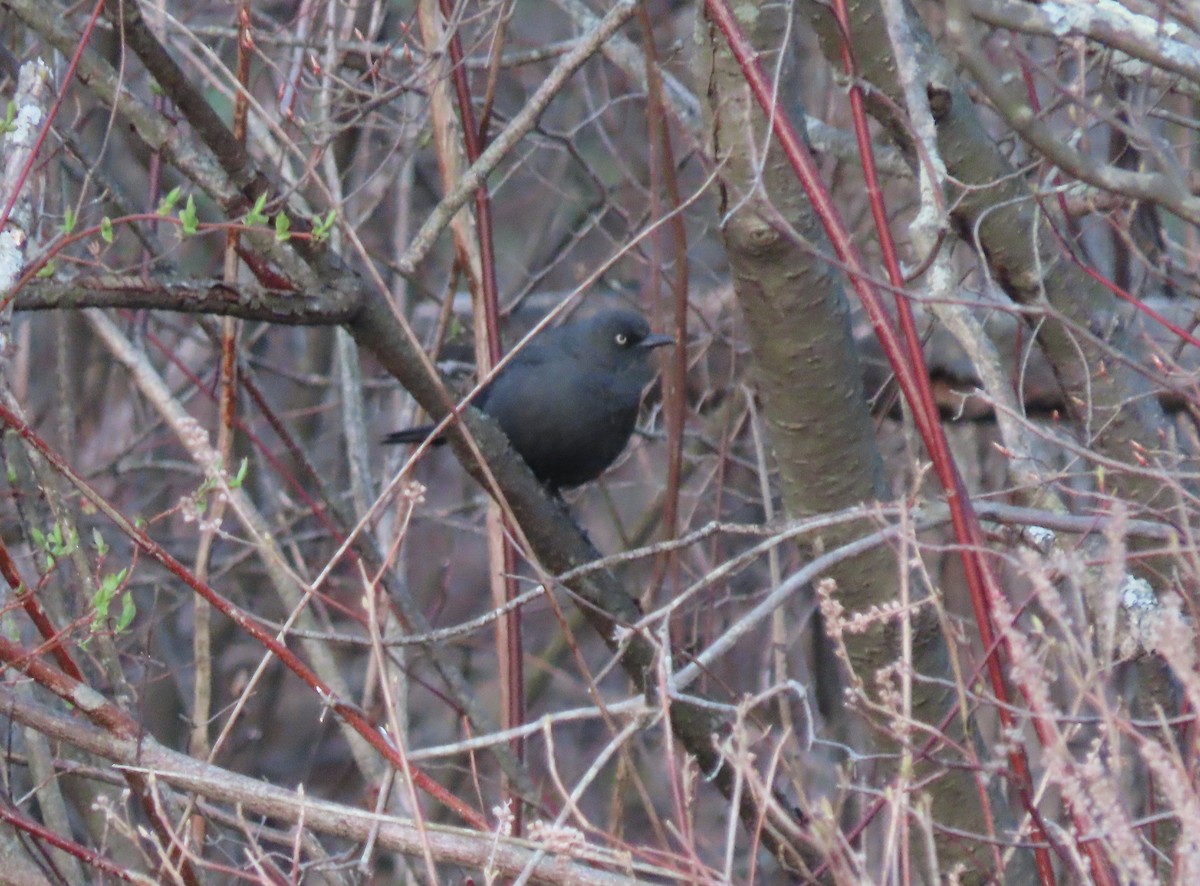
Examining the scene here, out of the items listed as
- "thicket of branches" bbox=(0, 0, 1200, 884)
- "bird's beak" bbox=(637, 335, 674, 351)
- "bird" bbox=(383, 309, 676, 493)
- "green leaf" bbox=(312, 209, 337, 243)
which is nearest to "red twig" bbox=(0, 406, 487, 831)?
"thicket of branches" bbox=(0, 0, 1200, 884)

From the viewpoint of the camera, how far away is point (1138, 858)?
161 cm

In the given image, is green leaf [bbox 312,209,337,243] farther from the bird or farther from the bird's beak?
the bird's beak

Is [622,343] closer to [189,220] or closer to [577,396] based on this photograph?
[577,396]

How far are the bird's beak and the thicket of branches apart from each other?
21 cm

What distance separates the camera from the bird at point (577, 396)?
550 centimetres

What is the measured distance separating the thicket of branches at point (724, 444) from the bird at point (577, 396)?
30cm

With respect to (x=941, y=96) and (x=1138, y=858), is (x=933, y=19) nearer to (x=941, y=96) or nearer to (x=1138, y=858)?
(x=941, y=96)

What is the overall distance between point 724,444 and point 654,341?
3.76 feet

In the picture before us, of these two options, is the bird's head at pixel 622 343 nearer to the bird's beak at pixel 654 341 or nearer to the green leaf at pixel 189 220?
the bird's beak at pixel 654 341

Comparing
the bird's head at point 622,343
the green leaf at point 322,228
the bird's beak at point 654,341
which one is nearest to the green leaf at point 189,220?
the green leaf at point 322,228

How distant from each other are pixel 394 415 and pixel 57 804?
3968 millimetres

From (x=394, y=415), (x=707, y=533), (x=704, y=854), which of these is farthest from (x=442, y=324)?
(x=704, y=854)

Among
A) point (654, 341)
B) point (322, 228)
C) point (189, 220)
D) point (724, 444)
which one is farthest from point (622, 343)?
point (189, 220)

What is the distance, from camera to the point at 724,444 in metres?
4.50
